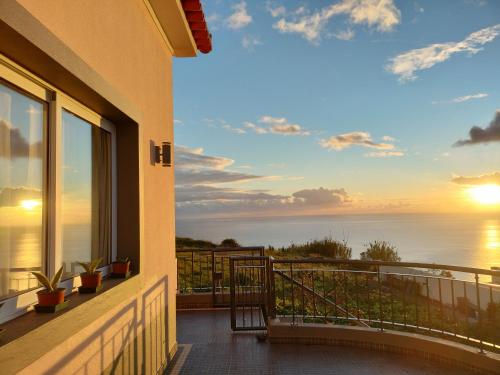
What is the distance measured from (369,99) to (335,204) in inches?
280

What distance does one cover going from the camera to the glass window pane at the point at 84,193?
228cm

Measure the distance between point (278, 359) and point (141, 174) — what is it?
2599mm

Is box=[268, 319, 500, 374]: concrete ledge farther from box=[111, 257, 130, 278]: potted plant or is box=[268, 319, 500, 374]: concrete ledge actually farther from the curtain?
the curtain

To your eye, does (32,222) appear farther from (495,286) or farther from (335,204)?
(335,204)

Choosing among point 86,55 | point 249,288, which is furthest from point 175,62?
point 249,288

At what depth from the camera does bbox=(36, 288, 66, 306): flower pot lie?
1795 mm

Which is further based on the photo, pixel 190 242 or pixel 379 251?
pixel 190 242

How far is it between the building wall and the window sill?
0.06m

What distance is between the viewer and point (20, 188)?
1776 millimetres

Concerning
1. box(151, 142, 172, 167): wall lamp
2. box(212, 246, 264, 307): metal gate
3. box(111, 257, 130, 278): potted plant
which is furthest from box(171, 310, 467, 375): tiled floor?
box(151, 142, 172, 167): wall lamp

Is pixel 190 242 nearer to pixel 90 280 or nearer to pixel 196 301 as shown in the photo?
pixel 196 301

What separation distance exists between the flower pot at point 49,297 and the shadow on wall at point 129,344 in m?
0.27

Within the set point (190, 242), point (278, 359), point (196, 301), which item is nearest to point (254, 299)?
point (196, 301)

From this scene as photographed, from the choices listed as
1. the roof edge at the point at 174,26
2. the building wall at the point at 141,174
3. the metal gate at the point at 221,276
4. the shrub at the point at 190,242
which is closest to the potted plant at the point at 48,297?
the building wall at the point at 141,174
